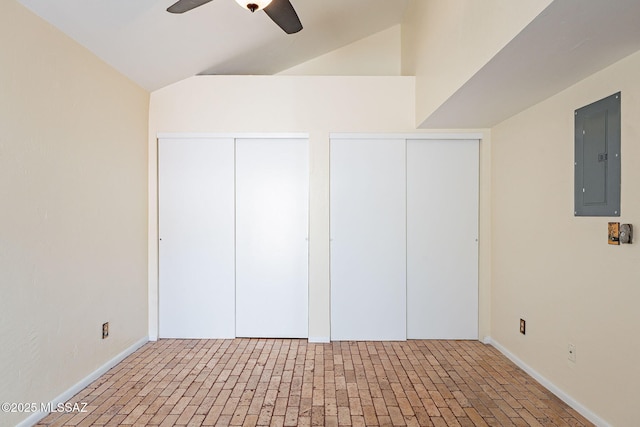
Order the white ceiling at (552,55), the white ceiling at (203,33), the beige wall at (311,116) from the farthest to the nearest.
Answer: the beige wall at (311,116) < the white ceiling at (203,33) < the white ceiling at (552,55)

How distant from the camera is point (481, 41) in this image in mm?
1957

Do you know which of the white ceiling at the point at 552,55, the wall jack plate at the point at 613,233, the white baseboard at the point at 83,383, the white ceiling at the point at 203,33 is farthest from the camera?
the white ceiling at the point at 203,33

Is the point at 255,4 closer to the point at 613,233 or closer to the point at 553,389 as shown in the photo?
the point at 613,233

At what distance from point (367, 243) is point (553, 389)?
1.74 meters

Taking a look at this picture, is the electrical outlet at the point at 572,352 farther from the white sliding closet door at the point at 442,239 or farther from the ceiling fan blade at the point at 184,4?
the ceiling fan blade at the point at 184,4

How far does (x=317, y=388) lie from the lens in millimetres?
2572

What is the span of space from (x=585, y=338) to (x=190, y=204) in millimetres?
3206

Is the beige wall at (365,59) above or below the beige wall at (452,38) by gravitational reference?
above

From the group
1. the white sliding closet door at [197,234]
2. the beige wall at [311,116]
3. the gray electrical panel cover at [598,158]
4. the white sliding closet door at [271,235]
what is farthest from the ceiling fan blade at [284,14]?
the gray electrical panel cover at [598,158]

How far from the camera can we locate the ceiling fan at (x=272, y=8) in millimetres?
1852

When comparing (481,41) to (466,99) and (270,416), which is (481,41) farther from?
(270,416)

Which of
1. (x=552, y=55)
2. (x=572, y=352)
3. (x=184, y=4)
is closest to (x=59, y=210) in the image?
(x=184, y=4)

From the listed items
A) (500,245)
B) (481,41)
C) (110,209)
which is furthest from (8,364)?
(500,245)

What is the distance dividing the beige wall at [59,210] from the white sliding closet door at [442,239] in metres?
2.51
